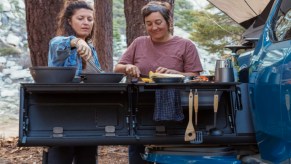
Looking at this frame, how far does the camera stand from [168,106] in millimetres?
3301

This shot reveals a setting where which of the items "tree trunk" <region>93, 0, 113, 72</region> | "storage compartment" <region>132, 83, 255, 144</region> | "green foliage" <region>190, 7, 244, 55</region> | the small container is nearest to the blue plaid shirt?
"storage compartment" <region>132, 83, 255, 144</region>

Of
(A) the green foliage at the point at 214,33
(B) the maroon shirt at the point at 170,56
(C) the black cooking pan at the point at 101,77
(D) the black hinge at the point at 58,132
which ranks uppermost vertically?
(A) the green foliage at the point at 214,33

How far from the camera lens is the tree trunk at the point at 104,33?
9578 millimetres

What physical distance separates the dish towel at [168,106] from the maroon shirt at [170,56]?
807 mm

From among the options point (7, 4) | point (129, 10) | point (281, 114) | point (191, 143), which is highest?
point (7, 4)

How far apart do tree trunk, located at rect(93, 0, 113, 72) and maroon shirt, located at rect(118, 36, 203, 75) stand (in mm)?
5203

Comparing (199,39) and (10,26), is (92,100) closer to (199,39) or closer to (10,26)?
(199,39)

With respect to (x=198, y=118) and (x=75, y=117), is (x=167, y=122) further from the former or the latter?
(x=75, y=117)

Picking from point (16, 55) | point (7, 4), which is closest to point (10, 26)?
point (7, 4)

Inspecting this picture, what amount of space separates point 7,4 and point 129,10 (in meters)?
24.4

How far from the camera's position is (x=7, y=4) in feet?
99.6

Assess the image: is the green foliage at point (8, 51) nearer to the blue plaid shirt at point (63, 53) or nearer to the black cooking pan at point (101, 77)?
the blue plaid shirt at point (63, 53)

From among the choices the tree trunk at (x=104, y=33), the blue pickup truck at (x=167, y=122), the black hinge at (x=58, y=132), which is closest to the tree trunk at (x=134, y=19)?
the tree trunk at (x=104, y=33)

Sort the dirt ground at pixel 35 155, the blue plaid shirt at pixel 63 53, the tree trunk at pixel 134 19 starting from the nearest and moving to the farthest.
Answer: the blue plaid shirt at pixel 63 53
the dirt ground at pixel 35 155
the tree trunk at pixel 134 19
